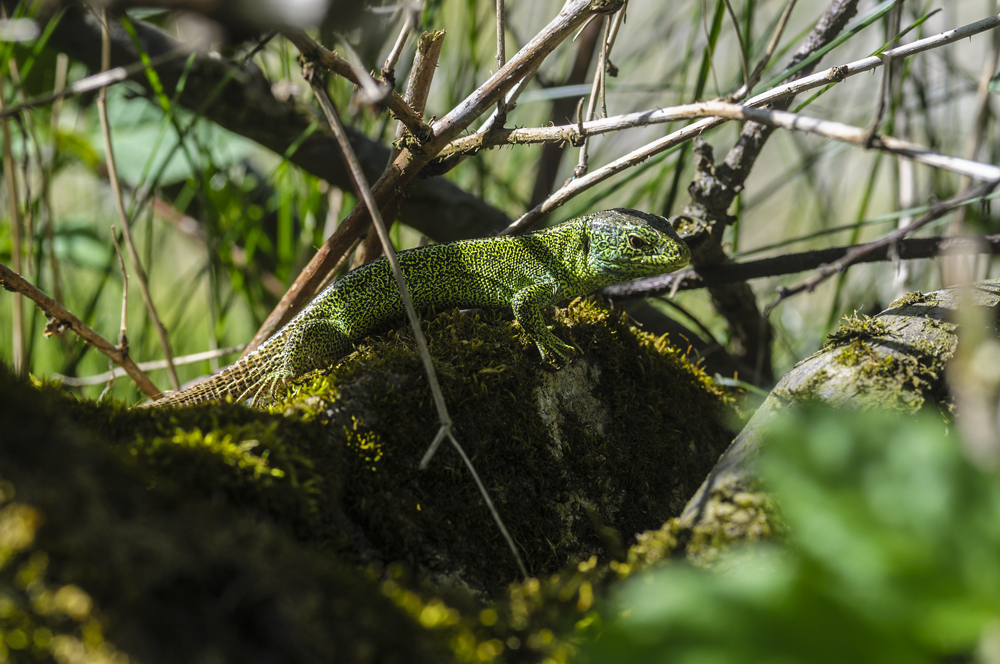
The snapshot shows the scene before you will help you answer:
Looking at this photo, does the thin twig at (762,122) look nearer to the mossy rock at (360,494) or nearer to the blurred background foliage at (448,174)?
the mossy rock at (360,494)

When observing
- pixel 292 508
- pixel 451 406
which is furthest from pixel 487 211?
pixel 292 508

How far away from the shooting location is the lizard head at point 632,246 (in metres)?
3.13

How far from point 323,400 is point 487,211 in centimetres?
250

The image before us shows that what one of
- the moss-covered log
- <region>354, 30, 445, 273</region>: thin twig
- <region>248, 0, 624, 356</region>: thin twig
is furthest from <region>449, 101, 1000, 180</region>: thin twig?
the moss-covered log

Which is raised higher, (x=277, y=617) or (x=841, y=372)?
(x=841, y=372)

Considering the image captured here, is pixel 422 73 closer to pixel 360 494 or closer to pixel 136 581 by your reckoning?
pixel 360 494

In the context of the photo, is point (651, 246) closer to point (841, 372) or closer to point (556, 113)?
point (841, 372)

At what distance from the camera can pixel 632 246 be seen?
3.22m

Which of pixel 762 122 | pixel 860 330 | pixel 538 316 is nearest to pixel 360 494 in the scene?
pixel 538 316

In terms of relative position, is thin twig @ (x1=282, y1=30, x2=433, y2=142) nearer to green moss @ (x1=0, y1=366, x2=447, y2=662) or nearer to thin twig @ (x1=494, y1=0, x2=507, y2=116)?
thin twig @ (x1=494, y1=0, x2=507, y2=116)

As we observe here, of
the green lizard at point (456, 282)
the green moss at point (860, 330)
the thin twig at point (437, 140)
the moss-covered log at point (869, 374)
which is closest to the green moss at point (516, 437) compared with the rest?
the green lizard at point (456, 282)

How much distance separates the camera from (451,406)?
252 cm

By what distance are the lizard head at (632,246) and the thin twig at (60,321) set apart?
2498mm

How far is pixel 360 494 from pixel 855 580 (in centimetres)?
159
